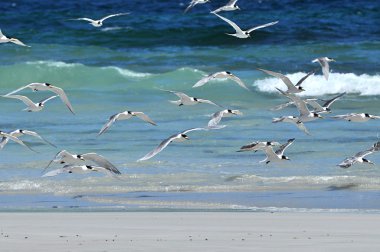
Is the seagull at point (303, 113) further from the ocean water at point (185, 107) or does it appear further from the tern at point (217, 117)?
the tern at point (217, 117)

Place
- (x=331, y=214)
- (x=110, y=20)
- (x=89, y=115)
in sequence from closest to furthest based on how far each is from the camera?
(x=331, y=214) < (x=89, y=115) < (x=110, y=20)

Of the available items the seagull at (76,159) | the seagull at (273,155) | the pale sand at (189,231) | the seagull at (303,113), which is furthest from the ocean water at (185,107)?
the pale sand at (189,231)

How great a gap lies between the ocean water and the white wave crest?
0.16 feet

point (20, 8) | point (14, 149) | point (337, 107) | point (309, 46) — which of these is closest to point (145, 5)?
point (20, 8)

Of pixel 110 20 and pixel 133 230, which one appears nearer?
pixel 133 230

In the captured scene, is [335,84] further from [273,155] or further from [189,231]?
[189,231]

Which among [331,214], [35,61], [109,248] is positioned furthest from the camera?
[35,61]

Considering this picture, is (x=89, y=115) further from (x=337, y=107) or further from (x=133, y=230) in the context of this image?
(x=133, y=230)

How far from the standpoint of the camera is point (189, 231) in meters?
11.1

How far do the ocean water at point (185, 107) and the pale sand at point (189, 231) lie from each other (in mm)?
820

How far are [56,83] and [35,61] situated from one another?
304 centimetres

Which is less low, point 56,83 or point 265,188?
point 265,188

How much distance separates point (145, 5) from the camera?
46.3 m

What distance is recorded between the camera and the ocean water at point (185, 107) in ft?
46.9
